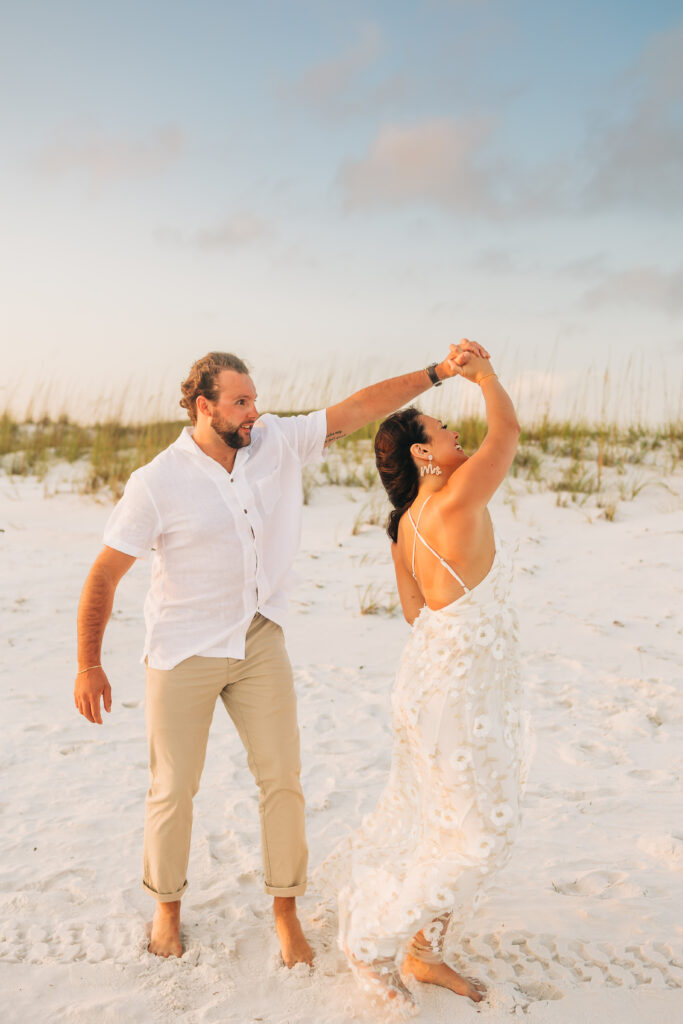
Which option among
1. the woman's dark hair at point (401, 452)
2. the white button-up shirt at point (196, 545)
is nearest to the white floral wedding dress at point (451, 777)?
the woman's dark hair at point (401, 452)

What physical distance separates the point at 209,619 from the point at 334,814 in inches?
68.5

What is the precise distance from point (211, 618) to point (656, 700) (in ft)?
12.8

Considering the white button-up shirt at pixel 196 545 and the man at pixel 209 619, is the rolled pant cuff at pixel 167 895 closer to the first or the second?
the man at pixel 209 619

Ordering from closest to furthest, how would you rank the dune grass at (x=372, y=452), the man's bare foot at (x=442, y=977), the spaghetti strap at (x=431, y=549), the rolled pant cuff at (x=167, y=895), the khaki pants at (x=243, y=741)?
the spaghetti strap at (x=431, y=549)
the man's bare foot at (x=442, y=977)
the khaki pants at (x=243, y=741)
the rolled pant cuff at (x=167, y=895)
the dune grass at (x=372, y=452)

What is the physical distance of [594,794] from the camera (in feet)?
15.5

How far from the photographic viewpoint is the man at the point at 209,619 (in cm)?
311

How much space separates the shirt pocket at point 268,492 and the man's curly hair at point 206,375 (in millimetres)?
340

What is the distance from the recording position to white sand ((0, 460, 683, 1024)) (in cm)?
311

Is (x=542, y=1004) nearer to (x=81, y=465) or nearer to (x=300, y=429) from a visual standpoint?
(x=300, y=429)

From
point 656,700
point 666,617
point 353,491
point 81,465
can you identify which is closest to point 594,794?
point 656,700

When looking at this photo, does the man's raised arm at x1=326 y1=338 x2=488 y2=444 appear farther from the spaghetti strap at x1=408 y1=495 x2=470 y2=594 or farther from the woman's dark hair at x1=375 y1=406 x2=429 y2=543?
the spaghetti strap at x1=408 y1=495 x2=470 y2=594

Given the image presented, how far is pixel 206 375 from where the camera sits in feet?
10.6

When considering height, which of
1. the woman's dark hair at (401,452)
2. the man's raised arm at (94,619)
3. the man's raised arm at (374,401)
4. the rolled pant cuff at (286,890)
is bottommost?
the rolled pant cuff at (286,890)

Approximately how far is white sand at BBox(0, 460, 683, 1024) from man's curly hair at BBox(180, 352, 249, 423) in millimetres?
1992
